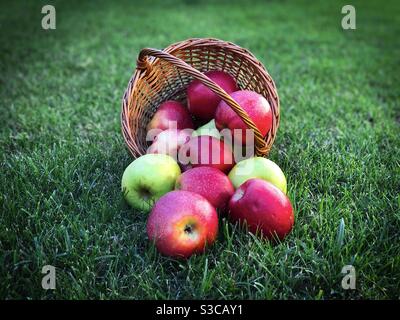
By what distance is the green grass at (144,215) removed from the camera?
153 centimetres

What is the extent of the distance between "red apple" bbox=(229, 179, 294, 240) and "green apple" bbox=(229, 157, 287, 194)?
149 millimetres

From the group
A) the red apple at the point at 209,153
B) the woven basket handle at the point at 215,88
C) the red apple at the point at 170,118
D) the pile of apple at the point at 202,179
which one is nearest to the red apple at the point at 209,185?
the pile of apple at the point at 202,179

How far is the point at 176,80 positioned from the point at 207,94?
0.34 meters

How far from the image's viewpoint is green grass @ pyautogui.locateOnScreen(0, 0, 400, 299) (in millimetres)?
1533

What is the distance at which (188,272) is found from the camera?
1547mm

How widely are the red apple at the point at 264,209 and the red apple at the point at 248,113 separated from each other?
1.10 feet

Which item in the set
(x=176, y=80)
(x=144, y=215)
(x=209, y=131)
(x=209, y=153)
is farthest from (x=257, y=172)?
(x=176, y=80)

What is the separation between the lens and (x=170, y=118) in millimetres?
2232

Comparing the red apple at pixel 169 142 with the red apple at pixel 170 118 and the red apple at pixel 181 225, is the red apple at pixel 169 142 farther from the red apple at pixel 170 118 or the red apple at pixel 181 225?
the red apple at pixel 181 225

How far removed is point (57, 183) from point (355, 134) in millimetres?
1785

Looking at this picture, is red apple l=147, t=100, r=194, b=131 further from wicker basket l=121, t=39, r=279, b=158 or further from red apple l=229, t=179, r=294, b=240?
red apple l=229, t=179, r=294, b=240

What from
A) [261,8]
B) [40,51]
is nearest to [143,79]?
[40,51]

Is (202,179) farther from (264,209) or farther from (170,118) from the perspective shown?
(170,118)
